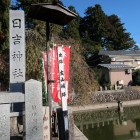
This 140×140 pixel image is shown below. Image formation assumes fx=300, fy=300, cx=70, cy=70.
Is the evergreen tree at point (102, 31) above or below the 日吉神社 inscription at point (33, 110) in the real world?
above

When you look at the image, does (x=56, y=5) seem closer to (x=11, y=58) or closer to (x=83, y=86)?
(x=11, y=58)

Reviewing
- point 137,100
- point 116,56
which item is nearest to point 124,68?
point 116,56

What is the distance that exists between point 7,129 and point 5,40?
9638mm

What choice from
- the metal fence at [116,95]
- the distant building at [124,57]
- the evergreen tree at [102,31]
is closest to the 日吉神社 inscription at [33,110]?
the metal fence at [116,95]

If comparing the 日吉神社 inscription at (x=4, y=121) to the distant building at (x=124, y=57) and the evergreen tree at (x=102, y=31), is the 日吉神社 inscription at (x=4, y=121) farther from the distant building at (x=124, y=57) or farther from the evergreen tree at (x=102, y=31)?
the evergreen tree at (x=102, y=31)

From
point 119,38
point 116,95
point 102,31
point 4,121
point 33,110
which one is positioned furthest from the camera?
point 119,38

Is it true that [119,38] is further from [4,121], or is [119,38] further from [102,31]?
[4,121]

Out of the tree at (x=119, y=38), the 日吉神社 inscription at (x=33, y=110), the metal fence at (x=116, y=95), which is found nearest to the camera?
the 日吉神社 inscription at (x=33, y=110)

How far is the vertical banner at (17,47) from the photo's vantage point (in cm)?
676

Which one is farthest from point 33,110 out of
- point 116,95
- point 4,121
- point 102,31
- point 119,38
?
point 119,38

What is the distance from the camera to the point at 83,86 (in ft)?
40.1

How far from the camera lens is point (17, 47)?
6.87m

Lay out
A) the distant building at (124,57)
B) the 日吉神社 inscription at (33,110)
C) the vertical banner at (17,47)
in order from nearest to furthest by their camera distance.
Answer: the 日吉神社 inscription at (33,110) → the vertical banner at (17,47) → the distant building at (124,57)

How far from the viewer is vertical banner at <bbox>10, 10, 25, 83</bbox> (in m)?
6.76
